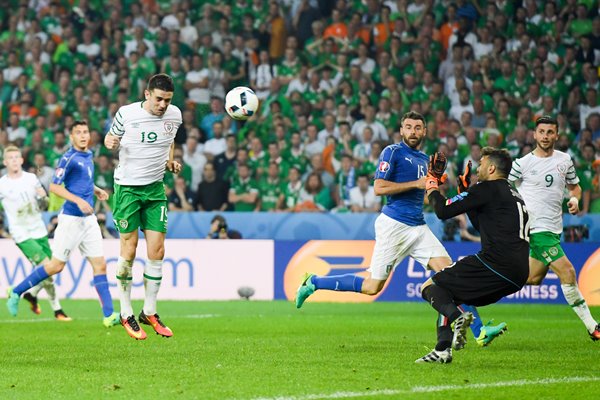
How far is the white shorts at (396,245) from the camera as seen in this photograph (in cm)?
1117

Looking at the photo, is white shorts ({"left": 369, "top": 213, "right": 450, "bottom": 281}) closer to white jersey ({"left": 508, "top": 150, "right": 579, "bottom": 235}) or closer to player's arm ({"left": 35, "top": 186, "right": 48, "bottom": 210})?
white jersey ({"left": 508, "top": 150, "right": 579, "bottom": 235})

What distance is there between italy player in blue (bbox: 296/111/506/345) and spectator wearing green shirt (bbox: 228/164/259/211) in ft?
29.4

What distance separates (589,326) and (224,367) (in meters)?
4.62

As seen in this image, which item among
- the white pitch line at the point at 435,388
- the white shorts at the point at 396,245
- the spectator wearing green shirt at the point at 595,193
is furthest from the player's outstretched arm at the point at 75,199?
the spectator wearing green shirt at the point at 595,193

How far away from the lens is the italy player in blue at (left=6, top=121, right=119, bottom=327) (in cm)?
1314

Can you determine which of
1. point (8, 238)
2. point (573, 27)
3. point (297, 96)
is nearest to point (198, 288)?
point (8, 238)

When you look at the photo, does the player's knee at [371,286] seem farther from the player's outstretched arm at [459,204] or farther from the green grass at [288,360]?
the player's outstretched arm at [459,204]

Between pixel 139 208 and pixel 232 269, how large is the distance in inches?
291

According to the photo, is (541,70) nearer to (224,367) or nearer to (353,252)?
(353,252)

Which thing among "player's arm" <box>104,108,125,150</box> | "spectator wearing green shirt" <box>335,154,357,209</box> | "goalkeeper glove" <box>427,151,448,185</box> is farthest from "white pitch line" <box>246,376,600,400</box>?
"spectator wearing green shirt" <box>335,154,357,209</box>

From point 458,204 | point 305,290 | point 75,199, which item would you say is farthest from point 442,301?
point 75,199

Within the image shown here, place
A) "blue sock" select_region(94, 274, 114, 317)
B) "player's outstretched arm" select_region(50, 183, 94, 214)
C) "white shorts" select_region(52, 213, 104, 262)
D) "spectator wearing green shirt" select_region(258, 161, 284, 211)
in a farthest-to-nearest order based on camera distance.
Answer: "spectator wearing green shirt" select_region(258, 161, 284, 211) < "white shorts" select_region(52, 213, 104, 262) < "blue sock" select_region(94, 274, 114, 317) < "player's outstretched arm" select_region(50, 183, 94, 214)

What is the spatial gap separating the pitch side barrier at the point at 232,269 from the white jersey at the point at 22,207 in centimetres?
281

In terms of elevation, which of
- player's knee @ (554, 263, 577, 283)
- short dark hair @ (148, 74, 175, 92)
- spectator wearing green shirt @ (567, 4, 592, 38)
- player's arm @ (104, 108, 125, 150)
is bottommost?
player's knee @ (554, 263, 577, 283)
